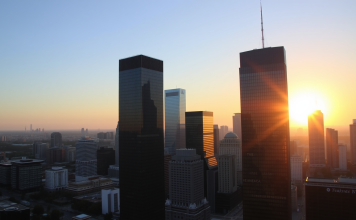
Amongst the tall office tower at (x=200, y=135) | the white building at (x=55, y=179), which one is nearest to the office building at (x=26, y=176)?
the white building at (x=55, y=179)

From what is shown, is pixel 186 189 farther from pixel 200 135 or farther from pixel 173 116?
pixel 173 116

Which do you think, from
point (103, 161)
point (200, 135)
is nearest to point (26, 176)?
point (103, 161)

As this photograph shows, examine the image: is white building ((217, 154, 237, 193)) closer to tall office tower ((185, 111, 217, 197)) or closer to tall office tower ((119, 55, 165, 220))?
tall office tower ((185, 111, 217, 197))

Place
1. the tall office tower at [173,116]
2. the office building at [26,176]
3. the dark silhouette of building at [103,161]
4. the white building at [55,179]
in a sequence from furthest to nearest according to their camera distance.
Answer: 1. the dark silhouette of building at [103,161]
2. the tall office tower at [173,116]
3. the white building at [55,179]
4. the office building at [26,176]

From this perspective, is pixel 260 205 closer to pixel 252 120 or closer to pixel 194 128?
pixel 252 120

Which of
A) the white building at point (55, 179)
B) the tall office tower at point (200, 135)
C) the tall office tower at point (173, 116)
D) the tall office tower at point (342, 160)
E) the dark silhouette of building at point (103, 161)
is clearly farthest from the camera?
the dark silhouette of building at point (103, 161)

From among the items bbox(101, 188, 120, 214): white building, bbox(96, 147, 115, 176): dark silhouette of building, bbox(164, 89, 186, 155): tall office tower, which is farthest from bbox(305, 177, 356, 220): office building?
bbox(96, 147, 115, 176): dark silhouette of building

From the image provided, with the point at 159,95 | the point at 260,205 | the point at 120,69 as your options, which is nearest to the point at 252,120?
the point at 260,205

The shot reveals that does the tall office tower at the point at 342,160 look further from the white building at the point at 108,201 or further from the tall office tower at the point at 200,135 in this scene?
the white building at the point at 108,201

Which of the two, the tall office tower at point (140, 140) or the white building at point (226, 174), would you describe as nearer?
the tall office tower at point (140, 140)
